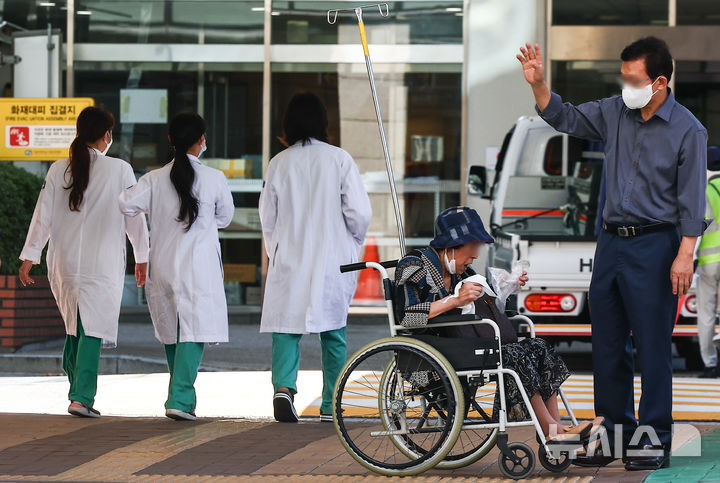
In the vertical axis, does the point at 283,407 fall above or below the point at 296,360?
below

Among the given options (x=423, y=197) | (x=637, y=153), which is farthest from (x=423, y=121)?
(x=637, y=153)

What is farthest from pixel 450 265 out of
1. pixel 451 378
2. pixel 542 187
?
pixel 542 187

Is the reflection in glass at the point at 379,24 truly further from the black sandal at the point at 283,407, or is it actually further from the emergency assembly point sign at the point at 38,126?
the black sandal at the point at 283,407

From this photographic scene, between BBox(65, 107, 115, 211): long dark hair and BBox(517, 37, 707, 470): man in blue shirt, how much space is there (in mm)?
3353

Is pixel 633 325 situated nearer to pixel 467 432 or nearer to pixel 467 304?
pixel 467 304

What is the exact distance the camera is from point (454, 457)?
6230 mm

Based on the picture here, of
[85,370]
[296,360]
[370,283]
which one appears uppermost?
[296,360]

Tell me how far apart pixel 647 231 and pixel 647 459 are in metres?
1.03

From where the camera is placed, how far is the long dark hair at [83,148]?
27.7 ft

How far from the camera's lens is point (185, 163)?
820cm

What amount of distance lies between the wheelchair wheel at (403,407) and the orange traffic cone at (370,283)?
10.8 metres

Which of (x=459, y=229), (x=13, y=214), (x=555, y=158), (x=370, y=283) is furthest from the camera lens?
(x=370, y=283)

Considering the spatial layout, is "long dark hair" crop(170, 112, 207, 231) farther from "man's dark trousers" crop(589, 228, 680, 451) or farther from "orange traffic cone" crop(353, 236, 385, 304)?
"orange traffic cone" crop(353, 236, 385, 304)

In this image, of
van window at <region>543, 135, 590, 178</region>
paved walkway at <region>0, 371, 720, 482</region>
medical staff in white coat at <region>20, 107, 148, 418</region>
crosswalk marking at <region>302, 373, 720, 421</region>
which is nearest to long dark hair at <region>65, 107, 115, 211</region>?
medical staff in white coat at <region>20, 107, 148, 418</region>
